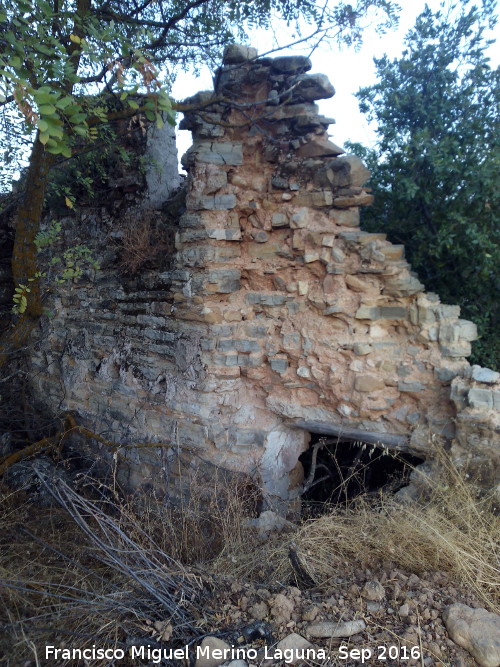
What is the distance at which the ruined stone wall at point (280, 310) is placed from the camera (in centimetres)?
350

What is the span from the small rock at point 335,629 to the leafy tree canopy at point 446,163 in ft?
9.14

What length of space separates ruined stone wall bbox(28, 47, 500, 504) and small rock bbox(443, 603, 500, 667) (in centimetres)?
128

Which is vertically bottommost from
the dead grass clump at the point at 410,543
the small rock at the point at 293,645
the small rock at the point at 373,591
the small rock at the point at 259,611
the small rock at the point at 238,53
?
the small rock at the point at 293,645

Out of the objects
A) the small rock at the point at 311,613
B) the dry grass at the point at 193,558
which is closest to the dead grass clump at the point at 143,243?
the dry grass at the point at 193,558

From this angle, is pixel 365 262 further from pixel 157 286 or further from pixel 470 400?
pixel 157 286

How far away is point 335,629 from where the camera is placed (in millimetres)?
2178

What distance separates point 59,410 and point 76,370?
1.66 feet

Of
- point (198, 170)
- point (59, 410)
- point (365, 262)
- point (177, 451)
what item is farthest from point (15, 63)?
point (59, 410)

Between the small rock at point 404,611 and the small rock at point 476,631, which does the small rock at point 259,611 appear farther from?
the small rock at point 476,631

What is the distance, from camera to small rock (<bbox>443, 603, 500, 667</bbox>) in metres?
2.06

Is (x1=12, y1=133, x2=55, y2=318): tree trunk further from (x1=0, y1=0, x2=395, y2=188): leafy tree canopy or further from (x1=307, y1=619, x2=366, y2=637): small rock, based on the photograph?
(x1=307, y1=619, x2=366, y2=637): small rock

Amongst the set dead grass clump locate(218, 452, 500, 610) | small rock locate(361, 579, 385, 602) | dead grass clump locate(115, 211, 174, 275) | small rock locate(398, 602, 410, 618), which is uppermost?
dead grass clump locate(115, 211, 174, 275)

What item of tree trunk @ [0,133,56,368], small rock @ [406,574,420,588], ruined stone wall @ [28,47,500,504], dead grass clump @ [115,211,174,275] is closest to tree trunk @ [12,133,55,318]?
tree trunk @ [0,133,56,368]

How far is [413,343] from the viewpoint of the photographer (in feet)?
11.5
